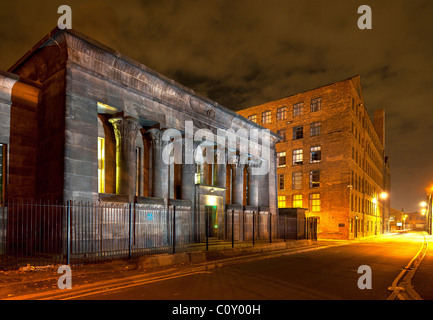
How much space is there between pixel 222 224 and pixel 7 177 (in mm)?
12837

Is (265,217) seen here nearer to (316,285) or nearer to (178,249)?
(178,249)

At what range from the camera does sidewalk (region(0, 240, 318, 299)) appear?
298 inches

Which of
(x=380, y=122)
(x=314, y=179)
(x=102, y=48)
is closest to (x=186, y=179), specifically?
(x=102, y=48)

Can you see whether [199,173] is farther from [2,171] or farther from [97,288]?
[97,288]

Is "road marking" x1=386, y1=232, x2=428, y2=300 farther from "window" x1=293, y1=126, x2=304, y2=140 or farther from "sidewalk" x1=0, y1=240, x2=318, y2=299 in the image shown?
"window" x1=293, y1=126, x2=304, y2=140

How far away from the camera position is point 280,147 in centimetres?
4216

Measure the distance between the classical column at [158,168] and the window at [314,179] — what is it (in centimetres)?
2527

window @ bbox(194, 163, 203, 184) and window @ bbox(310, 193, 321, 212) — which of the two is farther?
window @ bbox(310, 193, 321, 212)

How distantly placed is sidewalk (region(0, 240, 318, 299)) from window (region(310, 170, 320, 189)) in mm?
25521

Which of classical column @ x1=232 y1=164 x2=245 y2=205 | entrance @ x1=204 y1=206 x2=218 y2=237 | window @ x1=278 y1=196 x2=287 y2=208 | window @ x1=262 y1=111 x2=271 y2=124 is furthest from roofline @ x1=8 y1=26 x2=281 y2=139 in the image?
window @ x1=262 y1=111 x2=271 y2=124

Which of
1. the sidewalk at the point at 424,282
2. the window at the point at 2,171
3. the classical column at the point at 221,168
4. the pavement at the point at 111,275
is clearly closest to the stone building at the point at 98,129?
the window at the point at 2,171

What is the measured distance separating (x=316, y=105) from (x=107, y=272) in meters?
34.9

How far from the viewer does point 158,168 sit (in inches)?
667

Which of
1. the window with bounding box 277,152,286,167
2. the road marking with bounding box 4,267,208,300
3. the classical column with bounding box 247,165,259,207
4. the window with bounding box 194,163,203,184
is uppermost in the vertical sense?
the window with bounding box 277,152,286,167
